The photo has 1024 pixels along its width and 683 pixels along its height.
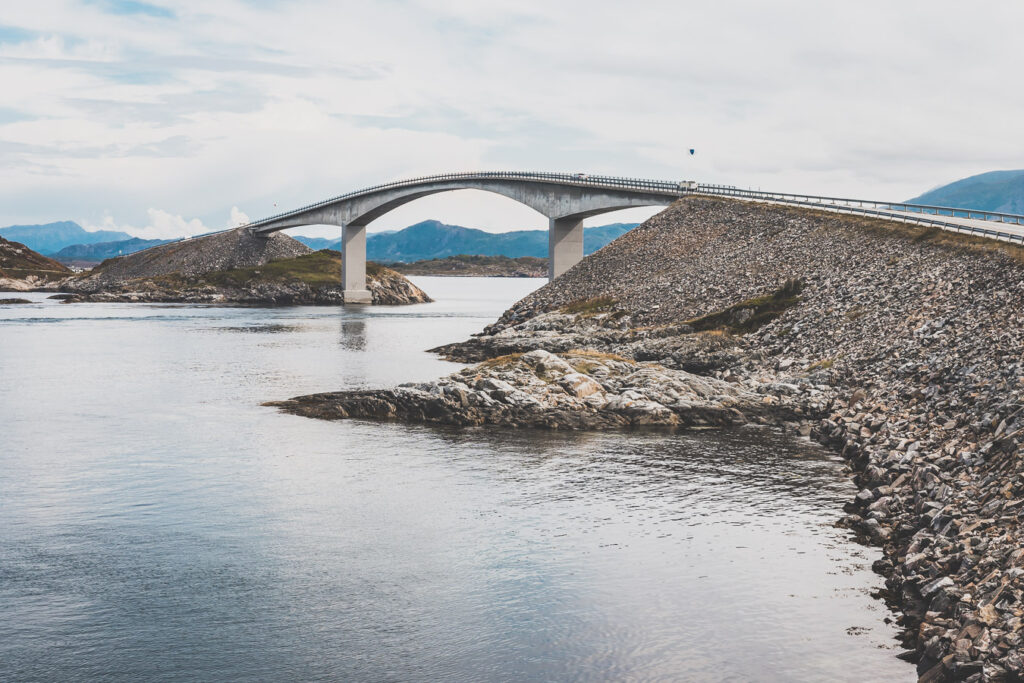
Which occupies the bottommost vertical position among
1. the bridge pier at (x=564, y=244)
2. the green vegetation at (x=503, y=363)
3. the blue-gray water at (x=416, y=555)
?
the blue-gray water at (x=416, y=555)

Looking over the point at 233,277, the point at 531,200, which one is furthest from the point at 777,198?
the point at 233,277

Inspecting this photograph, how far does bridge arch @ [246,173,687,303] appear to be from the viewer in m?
102

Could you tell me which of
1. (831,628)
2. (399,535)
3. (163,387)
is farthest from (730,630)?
(163,387)

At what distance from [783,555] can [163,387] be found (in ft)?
136

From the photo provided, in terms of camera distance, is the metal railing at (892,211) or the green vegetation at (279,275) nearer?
the metal railing at (892,211)

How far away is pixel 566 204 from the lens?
358 feet

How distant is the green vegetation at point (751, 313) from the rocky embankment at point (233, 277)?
356 feet

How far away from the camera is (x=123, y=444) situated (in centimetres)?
3672

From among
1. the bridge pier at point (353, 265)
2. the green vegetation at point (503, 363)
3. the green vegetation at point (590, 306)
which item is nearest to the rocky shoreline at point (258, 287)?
the bridge pier at point (353, 265)

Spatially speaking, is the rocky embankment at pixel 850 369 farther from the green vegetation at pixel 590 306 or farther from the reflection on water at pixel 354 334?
the reflection on water at pixel 354 334

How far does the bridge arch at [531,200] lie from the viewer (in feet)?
333

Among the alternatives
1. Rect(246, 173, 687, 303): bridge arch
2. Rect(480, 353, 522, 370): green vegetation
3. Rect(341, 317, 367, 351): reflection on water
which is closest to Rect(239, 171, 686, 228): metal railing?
Rect(246, 173, 687, 303): bridge arch

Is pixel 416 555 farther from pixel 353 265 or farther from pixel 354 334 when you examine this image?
pixel 353 265

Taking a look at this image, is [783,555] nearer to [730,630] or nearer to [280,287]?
[730,630]
